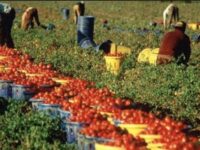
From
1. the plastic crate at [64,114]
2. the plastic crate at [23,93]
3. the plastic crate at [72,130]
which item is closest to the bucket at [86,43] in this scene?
the plastic crate at [23,93]

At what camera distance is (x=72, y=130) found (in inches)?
344

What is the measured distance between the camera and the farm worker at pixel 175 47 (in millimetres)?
14938

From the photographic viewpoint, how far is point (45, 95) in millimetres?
10242

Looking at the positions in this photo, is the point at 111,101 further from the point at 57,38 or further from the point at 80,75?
the point at 57,38

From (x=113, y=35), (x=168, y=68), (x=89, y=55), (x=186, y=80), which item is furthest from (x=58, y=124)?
(x=113, y=35)

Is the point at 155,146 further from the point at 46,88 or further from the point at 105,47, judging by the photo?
the point at 105,47

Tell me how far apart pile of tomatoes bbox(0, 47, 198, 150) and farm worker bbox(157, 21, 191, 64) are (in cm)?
329

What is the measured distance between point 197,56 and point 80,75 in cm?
493

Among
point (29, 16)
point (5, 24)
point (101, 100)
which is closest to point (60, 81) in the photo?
point (101, 100)

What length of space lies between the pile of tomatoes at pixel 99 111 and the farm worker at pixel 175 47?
329 centimetres

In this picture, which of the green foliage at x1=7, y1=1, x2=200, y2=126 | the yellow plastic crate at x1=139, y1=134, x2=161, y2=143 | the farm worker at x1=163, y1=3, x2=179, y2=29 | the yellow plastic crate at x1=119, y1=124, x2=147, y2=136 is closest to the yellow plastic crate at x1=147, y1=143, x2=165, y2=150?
the yellow plastic crate at x1=139, y1=134, x2=161, y2=143

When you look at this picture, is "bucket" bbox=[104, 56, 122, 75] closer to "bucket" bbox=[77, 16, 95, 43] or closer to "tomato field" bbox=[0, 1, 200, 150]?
"tomato field" bbox=[0, 1, 200, 150]

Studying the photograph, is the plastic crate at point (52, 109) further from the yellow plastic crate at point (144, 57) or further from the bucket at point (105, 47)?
the bucket at point (105, 47)

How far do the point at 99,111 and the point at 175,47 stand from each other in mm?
6146
